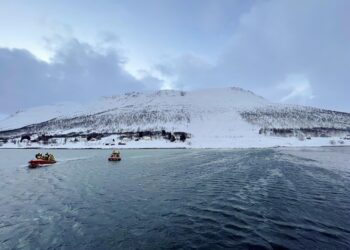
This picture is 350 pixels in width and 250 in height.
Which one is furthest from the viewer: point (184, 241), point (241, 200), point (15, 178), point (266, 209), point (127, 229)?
point (15, 178)

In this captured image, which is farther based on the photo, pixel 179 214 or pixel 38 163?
pixel 38 163

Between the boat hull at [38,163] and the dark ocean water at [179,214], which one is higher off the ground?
the boat hull at [38,163]

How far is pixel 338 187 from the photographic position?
109 feet

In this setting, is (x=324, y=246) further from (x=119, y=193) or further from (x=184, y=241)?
(x=119, y=193)

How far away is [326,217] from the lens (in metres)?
21.9

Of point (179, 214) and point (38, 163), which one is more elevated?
point (38, 163)

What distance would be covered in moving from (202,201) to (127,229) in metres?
9.71

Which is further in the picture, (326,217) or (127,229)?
(326,217)

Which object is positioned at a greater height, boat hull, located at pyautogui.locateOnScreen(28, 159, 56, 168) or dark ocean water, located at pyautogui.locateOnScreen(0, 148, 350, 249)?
boat hull, located at pyautogui.locateOnScreen(28, 159, 56, 168)

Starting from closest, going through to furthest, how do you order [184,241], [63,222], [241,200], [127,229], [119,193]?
[184,241] < [127,229] < [63,222] < [241,200] < [119,193]

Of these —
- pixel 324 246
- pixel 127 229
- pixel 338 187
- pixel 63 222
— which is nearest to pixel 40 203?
pixel 63 222

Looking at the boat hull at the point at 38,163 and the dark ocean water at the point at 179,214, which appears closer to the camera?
the dark ocean water at the point at 179,214

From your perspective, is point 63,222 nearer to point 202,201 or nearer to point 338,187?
point 202,201

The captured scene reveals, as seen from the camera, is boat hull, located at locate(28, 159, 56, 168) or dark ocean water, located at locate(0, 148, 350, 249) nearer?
dark ocean water, located at locate(0, 148, 350, 249)
